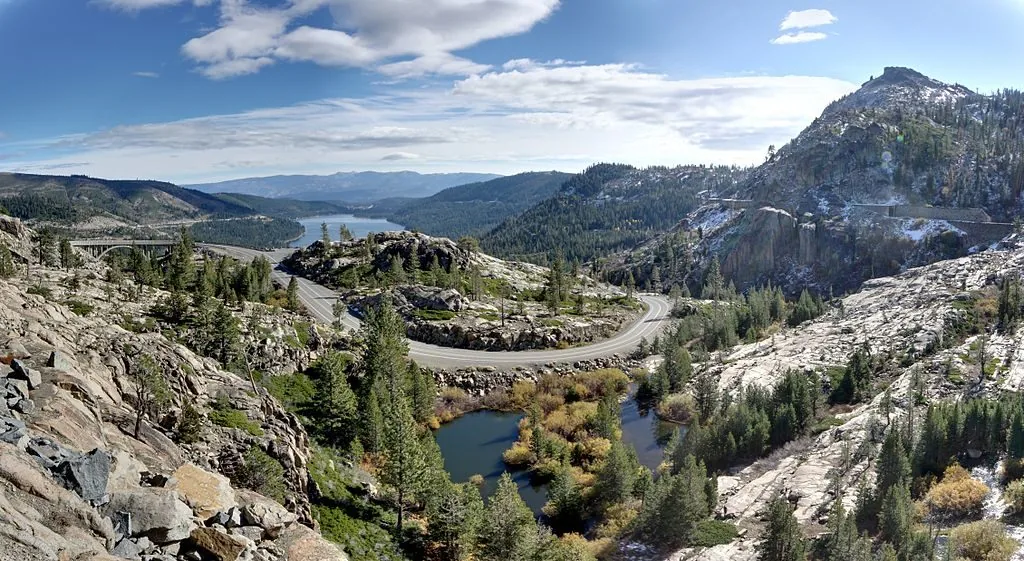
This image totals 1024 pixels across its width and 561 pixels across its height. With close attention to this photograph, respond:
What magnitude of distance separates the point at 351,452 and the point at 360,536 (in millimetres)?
17494

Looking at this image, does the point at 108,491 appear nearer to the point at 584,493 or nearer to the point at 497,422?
the point at 584,493

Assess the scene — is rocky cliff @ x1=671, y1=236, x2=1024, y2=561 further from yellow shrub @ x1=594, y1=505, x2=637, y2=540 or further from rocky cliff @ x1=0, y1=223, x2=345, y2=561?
rocky cliff @ x1=0, y1=223, x2=345, y2=561

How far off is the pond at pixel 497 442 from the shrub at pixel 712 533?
18.0 m

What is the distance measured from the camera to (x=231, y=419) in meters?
47.4

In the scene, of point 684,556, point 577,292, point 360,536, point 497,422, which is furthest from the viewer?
point 577,292

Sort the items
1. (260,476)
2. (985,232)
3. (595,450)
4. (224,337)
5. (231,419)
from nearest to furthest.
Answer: (260,476) → (231,419) → (224,337) → (595,450) → (985,232)

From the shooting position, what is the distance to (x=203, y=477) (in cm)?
3266

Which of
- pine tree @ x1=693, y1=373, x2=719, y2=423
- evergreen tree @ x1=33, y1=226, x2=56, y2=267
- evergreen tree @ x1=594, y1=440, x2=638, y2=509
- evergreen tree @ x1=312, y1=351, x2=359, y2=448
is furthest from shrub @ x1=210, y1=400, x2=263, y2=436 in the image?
evergreen tree @ x1=33, y1=226, x2=56, y2=267

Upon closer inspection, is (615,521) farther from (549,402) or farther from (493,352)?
(493,352)

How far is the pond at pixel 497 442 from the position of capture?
236 ft

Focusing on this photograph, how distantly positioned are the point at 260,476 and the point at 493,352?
75031 mm

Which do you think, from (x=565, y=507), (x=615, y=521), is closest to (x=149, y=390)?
(x=565, y=507)

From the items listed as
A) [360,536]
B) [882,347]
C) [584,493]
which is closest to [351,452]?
[360,536]

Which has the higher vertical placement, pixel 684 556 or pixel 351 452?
pixel 351 452
